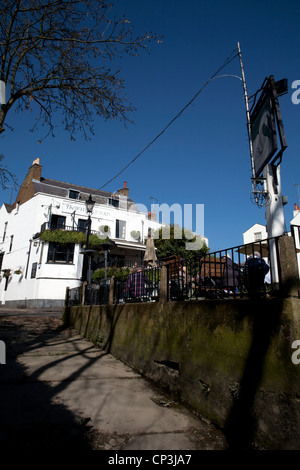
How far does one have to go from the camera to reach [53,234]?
2369 cm

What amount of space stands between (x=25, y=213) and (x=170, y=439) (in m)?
28.5

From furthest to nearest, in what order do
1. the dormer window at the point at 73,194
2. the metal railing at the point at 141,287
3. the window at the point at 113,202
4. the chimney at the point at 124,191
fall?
the chimney at the point at 124,191
the window at the point at 113,202
the dormer window at the point at 73,194
the metal railing at the point at 141,287

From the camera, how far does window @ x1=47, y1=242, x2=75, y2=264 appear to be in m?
24.3

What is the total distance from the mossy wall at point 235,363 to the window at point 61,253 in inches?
810

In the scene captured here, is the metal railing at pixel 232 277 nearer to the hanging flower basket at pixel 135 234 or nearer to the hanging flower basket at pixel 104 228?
the hanging flower basket at pixel 104 228

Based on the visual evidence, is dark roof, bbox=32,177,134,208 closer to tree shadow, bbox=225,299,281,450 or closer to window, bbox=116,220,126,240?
window, bbox=116,220,126,240

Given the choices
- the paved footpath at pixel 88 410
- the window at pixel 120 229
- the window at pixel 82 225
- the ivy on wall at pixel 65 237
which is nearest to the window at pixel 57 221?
the window at pixel 82 225

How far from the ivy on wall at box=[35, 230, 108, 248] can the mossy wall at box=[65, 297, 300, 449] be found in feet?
65.7

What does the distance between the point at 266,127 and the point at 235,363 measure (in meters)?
6.55

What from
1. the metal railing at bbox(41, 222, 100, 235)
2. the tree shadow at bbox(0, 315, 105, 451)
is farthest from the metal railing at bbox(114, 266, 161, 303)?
the metal railing at bbox(41, 222, 100, 235)

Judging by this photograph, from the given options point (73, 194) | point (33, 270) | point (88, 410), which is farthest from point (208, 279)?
point (73, 194)

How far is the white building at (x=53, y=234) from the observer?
2383cm

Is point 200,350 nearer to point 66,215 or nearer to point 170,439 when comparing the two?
point 170,439

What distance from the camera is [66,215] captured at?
88.9 ft
